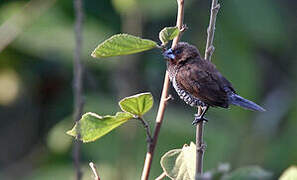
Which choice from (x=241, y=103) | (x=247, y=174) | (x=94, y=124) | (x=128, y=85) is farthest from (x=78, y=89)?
(x=128, y=85)

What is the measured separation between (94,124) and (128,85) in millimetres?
2918


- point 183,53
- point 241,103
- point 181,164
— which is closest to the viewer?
point 181,164

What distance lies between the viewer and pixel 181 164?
6.13 ft

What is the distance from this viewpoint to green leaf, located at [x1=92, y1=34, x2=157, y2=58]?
1711 millimetres

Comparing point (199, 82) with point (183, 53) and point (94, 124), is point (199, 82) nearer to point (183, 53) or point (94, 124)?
point (183, 53)

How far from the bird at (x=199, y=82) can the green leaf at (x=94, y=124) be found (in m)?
0.72

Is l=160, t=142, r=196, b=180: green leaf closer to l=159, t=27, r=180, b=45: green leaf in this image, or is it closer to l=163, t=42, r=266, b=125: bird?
l=159, t=27, r=180, b=45: green leaf

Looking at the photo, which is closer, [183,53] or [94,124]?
[94,124]

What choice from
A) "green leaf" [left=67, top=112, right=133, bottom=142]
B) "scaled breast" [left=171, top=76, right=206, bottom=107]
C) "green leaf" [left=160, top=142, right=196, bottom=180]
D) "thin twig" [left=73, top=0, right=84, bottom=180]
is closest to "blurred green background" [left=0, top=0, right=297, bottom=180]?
"scaled breast" [left=171, top=76, right=206, bottom=107]

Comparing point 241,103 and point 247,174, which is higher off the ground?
point 241,103

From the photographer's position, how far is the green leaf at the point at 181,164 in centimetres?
183

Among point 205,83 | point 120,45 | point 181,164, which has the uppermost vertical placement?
point 120,45

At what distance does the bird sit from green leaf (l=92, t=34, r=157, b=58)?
2.22ft

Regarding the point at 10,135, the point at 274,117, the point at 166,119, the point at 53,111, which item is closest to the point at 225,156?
the point at 166,119
